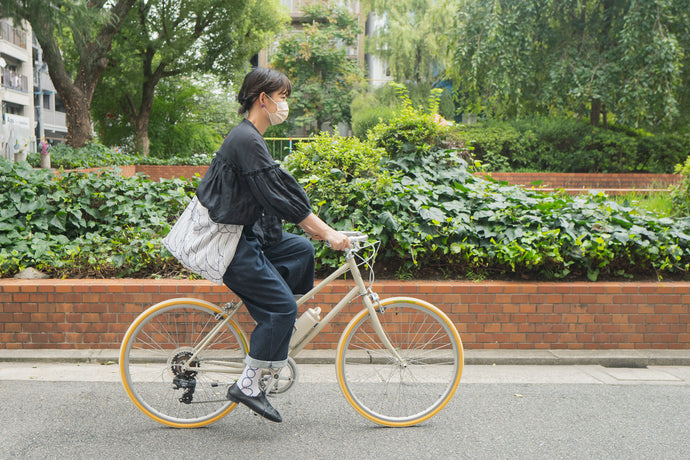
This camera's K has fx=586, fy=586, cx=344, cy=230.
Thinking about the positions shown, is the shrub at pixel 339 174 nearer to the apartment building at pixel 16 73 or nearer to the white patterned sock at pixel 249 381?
the white patterned sock at pixel 249 381

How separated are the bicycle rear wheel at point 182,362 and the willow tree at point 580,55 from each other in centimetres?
1214

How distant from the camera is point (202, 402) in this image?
3.33 metres

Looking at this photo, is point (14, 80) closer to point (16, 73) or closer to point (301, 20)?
point (16, 73)

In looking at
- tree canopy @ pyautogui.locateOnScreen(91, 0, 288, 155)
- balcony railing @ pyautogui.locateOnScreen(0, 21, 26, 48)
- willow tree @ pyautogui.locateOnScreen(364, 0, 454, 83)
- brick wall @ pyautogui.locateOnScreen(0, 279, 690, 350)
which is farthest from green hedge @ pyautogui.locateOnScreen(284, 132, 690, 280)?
balcony railing @ pyautogui.locateOnScreen(0, 21, 26, 48)

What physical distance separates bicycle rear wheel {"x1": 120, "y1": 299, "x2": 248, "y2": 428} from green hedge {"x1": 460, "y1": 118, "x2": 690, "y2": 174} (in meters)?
10.6

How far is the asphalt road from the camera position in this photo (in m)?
3.09

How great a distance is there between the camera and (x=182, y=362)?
328cm

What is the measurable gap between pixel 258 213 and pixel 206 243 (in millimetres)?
305

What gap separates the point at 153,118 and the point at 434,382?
2595 centimetres

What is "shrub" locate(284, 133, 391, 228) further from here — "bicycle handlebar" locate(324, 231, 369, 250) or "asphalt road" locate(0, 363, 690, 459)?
"bicycle handlebar" locate(324, 231, 369, 250)

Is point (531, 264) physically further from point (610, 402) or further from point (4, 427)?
point (4, 427)

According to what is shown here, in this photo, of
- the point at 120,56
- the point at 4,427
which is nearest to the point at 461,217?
the point at 4,427

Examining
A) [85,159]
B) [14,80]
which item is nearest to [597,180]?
[85,159]

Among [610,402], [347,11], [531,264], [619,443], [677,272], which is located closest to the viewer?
[619,443]
